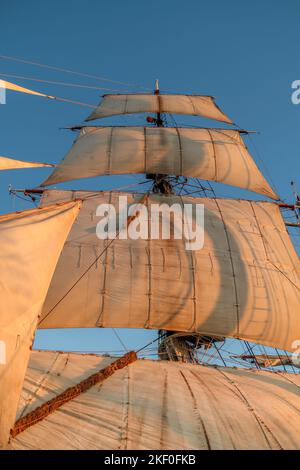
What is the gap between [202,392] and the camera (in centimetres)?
879

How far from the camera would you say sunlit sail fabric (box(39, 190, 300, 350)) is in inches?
551

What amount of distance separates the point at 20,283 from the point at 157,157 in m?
17.9

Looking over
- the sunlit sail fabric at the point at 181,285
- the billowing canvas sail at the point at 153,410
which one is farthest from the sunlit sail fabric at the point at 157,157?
the billowing canvas sail at the point at 153,410

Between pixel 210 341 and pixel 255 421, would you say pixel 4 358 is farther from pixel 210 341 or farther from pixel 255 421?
pixel 210 341

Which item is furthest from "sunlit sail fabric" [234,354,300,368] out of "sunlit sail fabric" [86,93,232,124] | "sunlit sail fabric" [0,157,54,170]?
"sunlit sail fabric" [86,93,232,124]

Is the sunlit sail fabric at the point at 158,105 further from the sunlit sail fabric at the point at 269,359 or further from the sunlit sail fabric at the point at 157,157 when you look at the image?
the sunlit sail fabric at the point at 269,359

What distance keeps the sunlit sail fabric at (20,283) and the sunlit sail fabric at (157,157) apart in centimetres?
1491

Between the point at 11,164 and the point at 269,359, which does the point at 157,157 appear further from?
the point at 11,164

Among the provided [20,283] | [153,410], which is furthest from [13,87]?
[153,410]

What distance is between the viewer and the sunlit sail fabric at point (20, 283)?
17.1ft

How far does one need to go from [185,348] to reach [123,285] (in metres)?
3.71

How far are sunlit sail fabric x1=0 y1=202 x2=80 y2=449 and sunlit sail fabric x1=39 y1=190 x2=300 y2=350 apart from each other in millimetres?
7758

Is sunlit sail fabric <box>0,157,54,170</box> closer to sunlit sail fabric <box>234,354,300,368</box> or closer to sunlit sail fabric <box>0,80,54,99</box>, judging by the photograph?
sunlit sail fabric <box>0,80,54,99</box>

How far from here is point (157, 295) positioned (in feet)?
48.3
